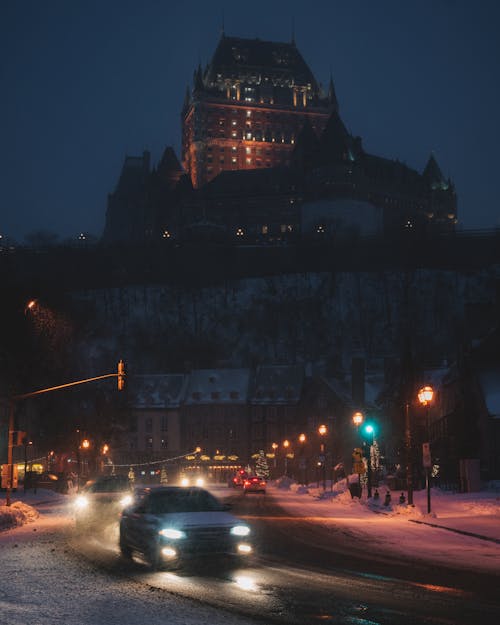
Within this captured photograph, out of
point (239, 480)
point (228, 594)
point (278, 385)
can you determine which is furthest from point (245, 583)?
point (278, 385)

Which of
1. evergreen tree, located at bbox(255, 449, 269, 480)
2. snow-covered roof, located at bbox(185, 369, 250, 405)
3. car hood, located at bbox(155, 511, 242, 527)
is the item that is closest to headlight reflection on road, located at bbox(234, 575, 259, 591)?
car hood, located at bbox(155, 511, 242, 527)

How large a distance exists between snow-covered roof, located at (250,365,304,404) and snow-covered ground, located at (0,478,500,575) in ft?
229

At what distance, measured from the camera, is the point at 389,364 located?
289 feet

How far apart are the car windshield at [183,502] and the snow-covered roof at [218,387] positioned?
9580 cm

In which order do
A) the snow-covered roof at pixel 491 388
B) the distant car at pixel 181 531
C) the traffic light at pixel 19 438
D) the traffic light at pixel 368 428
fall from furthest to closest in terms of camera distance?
1. the snow-covered roof at pixel 491 388
2. the traffic light at pixel 368 428
3. the traffic light at pixel 19 438
4. the distant car at pixel 181 531

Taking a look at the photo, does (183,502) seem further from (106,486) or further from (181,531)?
(106,486)

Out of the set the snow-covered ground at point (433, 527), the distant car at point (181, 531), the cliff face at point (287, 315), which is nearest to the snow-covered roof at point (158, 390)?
the cliff face at point (287, 315)

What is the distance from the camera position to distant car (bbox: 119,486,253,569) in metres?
15.0

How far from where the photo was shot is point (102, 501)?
1161 inches

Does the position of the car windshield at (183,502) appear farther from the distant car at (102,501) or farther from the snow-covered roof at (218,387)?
the snow-covered roof at (218,387)

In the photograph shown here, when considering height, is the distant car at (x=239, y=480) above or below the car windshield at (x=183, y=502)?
below

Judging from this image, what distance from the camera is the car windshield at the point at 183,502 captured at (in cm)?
1644

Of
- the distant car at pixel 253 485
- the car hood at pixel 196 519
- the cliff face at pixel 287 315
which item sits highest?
the cliff face at pixel 287 315

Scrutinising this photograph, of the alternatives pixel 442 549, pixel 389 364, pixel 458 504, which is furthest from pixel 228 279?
pixel 442 549
